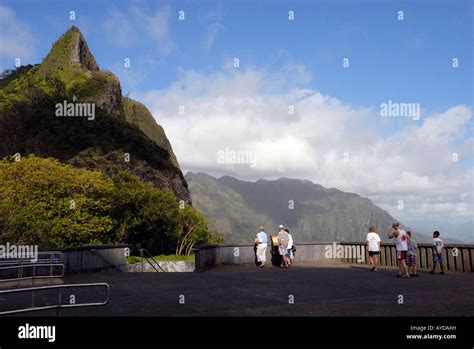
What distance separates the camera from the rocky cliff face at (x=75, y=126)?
60.0m

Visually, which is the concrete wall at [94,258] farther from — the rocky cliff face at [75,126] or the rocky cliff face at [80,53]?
the rocky cliff face at [80,53]

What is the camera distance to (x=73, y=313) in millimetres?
7566

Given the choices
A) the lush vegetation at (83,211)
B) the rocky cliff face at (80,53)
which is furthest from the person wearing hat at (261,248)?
the rocky cliff face at (80,53)

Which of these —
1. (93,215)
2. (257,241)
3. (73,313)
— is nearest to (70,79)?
(93,215)

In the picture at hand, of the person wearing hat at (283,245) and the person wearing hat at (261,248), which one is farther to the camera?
the person wearing hat at (261,248)

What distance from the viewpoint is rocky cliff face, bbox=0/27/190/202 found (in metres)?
60.0

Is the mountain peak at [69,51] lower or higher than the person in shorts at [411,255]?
higher

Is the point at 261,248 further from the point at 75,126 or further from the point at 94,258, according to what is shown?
the point at 75,126

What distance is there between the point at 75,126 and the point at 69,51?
108 ft

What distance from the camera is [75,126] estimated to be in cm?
6312

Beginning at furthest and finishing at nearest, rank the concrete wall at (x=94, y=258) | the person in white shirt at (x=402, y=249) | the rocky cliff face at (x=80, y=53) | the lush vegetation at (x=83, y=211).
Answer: the rocky cliff face at (x=80, y=53)
the lush vegetation at (x=83, y=211)
the concrete wall at (x=94, y=258)
the person in white shirt at (x=402, y=249)

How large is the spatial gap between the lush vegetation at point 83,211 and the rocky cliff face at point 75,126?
43.2 ft
